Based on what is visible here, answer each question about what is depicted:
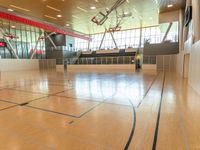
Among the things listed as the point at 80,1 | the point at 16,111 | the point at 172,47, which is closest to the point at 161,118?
the point at 16,111

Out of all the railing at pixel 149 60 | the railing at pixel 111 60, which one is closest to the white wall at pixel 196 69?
the railing at pixel 149 60

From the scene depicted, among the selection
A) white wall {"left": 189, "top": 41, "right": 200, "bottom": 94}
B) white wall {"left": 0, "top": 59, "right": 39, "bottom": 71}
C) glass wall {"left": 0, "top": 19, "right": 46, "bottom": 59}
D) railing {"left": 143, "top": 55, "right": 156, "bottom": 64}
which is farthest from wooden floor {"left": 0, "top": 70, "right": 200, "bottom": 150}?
glass wall {"left": 0, "top": 19, "right": 46, "bottom": 59}

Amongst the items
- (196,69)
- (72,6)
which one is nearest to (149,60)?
(72,6)

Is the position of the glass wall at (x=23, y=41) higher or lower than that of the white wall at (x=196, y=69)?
higher

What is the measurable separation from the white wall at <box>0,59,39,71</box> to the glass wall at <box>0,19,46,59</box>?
49.4 inches

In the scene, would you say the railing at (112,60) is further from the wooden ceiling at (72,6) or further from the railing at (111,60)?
the wooden ceiling at (72,6)

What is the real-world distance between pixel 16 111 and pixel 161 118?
9.72 feet

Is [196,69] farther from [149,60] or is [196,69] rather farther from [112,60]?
[112,60]

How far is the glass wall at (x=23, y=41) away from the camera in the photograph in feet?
60.8

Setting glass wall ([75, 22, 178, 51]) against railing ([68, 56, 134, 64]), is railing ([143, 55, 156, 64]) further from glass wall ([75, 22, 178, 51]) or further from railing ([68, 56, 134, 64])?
glass wall ([75, 22, 178, 51])

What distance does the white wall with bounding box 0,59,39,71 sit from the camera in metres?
17.6

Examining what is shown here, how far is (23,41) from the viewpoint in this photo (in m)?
21.1

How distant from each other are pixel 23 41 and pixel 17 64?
14.0 feet

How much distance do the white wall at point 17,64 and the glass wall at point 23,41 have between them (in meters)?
1.25
